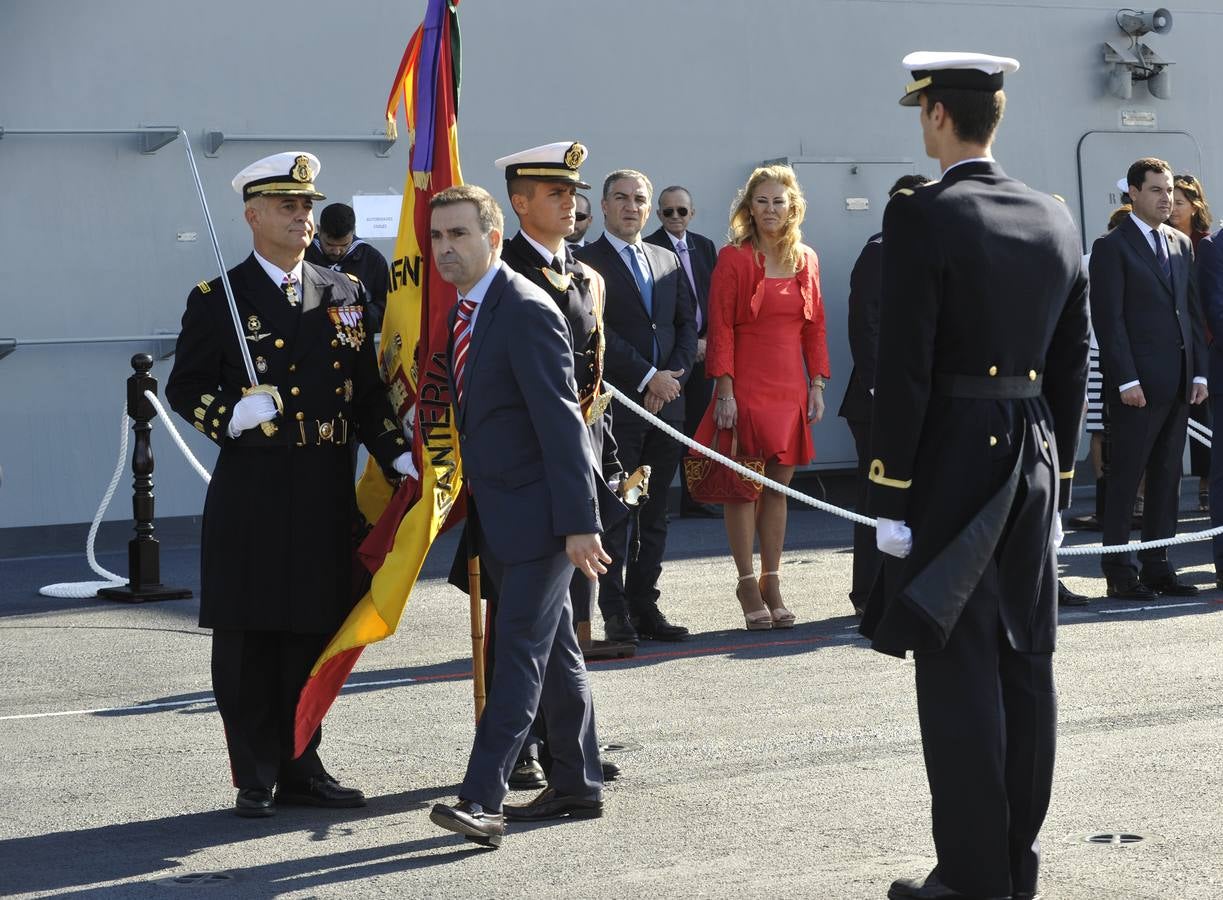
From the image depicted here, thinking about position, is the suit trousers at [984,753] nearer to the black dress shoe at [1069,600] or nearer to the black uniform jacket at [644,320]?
the black uniform jacket at [644,320]

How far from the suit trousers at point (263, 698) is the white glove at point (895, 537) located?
7.14ft

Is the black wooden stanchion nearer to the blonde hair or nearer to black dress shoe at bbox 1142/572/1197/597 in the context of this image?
the blonde hair

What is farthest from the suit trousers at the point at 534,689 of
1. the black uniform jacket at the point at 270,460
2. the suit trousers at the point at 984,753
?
the suit trousers at the point at 984,753

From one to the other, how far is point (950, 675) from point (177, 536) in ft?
29.7

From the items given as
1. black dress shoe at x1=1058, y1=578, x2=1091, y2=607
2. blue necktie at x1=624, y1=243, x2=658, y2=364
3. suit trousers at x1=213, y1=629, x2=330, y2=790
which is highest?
blue necktie at x1=624, y1=243, x2=658, y2=364

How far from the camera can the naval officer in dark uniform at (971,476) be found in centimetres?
451

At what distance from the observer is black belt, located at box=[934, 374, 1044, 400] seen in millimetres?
4602

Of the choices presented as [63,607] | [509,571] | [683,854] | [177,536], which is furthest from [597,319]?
[177,536]

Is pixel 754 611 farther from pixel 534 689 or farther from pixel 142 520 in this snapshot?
pixel 534 689

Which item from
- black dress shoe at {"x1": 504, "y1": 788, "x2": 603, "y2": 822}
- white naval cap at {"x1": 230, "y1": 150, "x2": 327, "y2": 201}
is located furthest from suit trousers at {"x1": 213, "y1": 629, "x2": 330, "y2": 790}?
white naval cap at {"x1": 230, "y1": 150, "x2": 327, "y2": 201}

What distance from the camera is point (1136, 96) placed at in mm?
15961

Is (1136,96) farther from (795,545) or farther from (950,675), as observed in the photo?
(950,675)

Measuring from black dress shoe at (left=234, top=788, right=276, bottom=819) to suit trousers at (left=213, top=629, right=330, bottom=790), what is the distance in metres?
0.02

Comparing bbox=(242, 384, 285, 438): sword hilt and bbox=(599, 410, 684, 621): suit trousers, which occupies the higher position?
bbox=(242, 384, 285, 438): sword hilt
